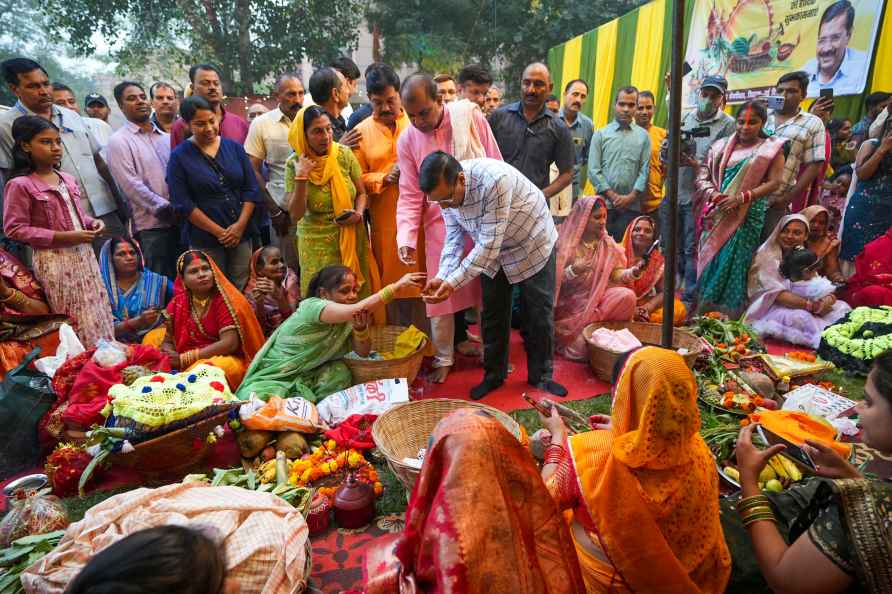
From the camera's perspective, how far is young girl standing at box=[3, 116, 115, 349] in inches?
152

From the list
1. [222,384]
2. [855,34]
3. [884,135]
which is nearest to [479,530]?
[222,384]

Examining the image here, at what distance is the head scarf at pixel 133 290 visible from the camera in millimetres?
4344

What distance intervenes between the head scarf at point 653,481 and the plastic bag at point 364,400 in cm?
200

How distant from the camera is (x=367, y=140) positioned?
4609mm

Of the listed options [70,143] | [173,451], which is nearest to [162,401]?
[173,451]

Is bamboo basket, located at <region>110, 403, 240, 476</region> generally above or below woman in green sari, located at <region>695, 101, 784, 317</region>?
below

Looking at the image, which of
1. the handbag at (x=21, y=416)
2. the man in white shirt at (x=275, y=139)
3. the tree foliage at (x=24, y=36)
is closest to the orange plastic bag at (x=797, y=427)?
the man in white shirt at (x=275, y=139)

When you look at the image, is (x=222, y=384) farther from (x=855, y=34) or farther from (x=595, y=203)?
(x=855, y=34)

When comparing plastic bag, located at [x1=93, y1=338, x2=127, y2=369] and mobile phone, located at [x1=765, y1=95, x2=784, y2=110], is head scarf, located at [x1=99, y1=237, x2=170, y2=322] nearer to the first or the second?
plastic bag, located at [x1=93, y1=338, x2=127, y2=369]

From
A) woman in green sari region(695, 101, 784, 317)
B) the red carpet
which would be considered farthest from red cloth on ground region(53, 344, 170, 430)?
woman in green sari region(695, 101, 784, 317)

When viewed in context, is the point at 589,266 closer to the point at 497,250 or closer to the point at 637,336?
the point at 637,336

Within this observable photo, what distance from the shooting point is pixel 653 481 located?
Answer: 1771mm

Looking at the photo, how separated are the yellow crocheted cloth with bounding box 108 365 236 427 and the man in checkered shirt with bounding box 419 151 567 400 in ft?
4.89

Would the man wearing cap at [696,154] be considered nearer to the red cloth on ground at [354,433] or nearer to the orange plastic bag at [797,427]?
the orange plastic bag at [797,427]
